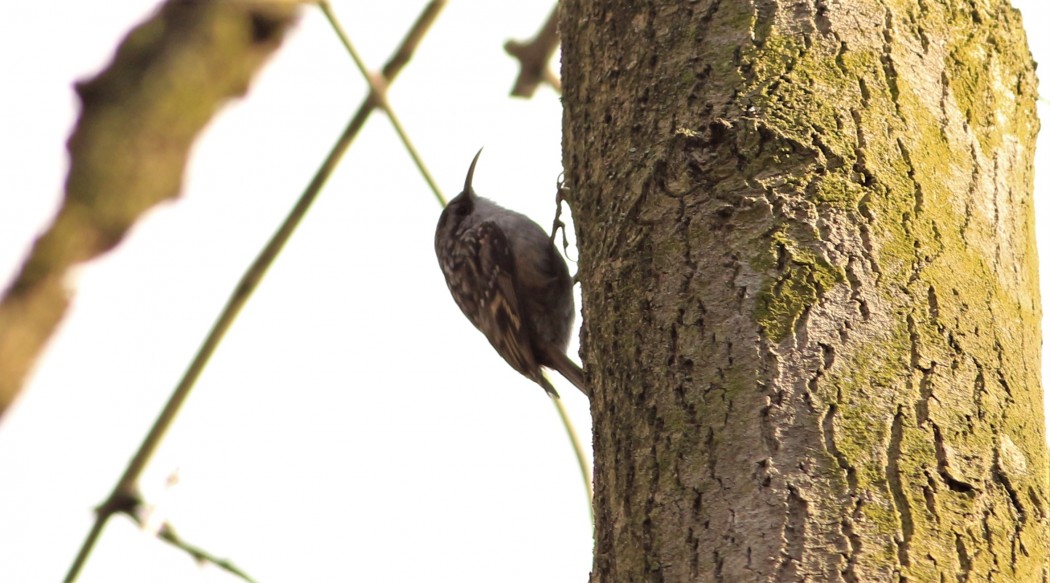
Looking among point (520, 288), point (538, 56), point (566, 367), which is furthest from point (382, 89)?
point (566, 367)

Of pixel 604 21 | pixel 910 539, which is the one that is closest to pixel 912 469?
pixel 910 539

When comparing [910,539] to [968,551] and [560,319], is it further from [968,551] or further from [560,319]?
[560,319]

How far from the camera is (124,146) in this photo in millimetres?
1982

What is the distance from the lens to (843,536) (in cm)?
136

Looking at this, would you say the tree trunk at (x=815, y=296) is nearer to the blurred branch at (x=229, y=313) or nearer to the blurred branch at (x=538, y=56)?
the blurred branch at (x=229, y=313)

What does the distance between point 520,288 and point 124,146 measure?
2.12 m

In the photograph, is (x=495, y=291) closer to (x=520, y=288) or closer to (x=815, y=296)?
(x=520, y=288)

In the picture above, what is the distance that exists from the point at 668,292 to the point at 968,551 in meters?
0.54

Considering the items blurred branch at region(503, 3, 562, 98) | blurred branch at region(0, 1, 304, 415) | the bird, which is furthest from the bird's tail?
blurred branch at region(0, 1, 304, 415)

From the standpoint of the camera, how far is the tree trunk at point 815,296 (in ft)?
4.63

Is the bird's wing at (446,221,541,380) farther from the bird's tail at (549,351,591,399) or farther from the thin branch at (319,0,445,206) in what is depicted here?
the thin branch at (319,0,445,206)

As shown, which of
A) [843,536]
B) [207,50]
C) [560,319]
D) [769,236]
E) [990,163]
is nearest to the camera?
[843,536]

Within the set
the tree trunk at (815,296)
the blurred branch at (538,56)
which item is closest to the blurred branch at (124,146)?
the tree trunk at (815,296)

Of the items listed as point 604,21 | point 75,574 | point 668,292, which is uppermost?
point 604,21
